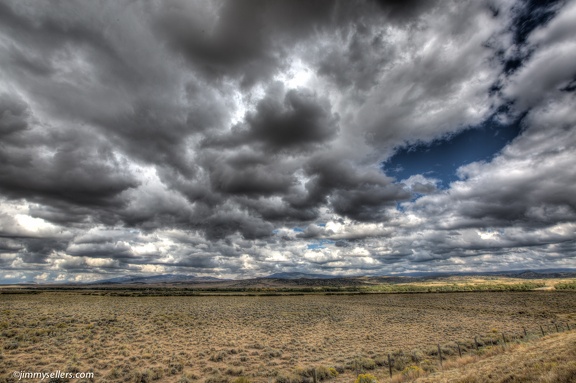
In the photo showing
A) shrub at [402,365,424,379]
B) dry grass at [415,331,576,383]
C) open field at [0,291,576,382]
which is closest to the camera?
dry grass at [415,331,576,383]

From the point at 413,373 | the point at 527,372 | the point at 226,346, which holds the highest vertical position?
the point at 527,372

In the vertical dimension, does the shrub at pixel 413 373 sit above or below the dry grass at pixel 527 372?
below

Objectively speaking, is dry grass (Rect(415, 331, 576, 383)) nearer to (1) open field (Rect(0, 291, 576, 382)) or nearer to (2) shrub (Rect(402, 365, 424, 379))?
(2) shrub (Rect(402, 365, 424, 379))

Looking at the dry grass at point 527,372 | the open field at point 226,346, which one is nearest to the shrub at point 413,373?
the dry grass at point 527,372

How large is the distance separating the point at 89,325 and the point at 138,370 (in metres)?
21.1

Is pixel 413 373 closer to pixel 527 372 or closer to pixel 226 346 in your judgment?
pixel 527 372

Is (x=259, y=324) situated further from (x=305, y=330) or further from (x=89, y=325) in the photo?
(x=89, y=325)

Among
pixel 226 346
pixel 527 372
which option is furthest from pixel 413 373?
pixel 226 346

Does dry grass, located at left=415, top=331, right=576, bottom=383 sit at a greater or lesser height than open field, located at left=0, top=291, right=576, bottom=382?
greater

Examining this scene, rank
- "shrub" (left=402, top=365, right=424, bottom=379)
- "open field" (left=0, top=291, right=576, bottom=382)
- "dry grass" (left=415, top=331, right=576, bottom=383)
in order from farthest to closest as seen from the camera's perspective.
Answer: "open field" (left=0, top=291, right=576, bottom=382), "shrub" (left=402, top=365, right=424, bottom=379), "dry grass" (left=415, top=331, right=576, bottom=383)

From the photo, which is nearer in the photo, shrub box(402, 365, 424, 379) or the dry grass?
the dry grass

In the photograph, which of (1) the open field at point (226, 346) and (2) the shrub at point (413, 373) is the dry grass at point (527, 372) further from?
(1) the open field at point (226, 346)

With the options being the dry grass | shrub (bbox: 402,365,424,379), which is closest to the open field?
shrub (bbox: 402,365,424,379)

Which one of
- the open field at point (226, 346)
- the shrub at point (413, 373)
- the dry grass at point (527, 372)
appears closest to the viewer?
the dry grass at point (527, 372)
